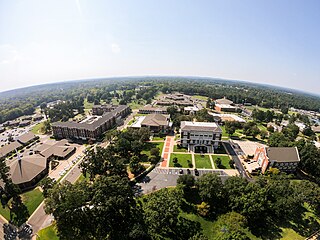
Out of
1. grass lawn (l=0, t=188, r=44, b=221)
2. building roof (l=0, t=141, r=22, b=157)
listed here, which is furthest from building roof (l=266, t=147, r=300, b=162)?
building roof (l=0, t=141, r=22, b=157)

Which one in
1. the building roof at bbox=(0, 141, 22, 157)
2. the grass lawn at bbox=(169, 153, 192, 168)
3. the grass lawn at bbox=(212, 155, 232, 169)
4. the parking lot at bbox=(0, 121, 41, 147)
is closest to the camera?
the grass lawn at bbox=(212, 155, 232, 169)

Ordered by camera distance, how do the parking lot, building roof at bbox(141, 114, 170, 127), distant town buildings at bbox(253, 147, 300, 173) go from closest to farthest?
1. distant town buildings at bbox(253, 147, 300, 173)
2. building roof at bbox(141, 114, 170, 127)
3. the parking lot

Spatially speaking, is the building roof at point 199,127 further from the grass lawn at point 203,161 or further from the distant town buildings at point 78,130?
the distant town buildings at point 78,130

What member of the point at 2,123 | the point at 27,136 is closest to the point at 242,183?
the point at 27,136

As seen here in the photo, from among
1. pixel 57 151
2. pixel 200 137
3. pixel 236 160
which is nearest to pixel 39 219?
pixel 57 151

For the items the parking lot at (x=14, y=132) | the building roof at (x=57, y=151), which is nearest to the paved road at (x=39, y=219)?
the building roof at (x=57, y=151)

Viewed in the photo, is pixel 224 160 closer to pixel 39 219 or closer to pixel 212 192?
pixel 212 192

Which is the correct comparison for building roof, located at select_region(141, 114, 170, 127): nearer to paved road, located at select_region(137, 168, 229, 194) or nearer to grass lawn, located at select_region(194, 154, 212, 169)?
grass lawn, located at select_region(194, 154, 212, 169)
